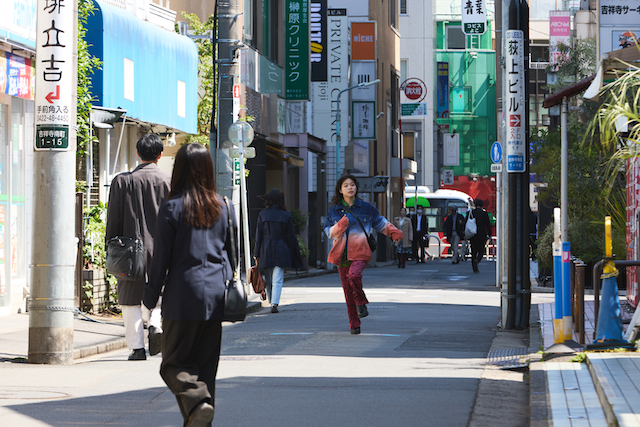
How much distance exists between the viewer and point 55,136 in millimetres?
9367

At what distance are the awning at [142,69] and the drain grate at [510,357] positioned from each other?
7689mm

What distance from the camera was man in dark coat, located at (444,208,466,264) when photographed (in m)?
34.1

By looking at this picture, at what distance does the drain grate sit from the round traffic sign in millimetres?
7092

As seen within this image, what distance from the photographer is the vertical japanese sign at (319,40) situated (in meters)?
31.8

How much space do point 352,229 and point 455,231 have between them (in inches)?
895

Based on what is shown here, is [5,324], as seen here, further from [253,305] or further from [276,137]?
[276,137]

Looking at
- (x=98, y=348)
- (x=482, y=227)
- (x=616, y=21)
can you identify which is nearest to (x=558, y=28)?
(x=482, y=227)

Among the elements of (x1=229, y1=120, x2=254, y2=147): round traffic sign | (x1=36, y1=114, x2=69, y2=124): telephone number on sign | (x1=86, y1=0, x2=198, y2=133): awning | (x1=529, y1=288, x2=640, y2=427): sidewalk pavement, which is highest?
(x1=86, y1=0, x2=198, y2=133): awning

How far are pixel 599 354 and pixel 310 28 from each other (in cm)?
2279

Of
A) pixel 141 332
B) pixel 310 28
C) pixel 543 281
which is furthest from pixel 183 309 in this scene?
pixel 310 28

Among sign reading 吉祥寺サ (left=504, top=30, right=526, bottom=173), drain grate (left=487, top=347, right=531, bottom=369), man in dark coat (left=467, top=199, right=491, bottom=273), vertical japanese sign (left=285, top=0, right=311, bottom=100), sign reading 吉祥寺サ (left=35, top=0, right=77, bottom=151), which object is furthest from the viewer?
man in dark coat (left=467, top=199, right=491, bottom=273)

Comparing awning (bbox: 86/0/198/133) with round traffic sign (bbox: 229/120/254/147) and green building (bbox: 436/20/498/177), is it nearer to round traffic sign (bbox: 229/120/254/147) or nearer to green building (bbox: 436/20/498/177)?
round traffic sign (bbox: 229/120/254/147)

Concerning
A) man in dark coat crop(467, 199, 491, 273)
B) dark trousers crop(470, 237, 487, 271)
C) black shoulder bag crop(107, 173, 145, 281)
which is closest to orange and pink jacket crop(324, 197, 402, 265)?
black shoulder bag crop(107, 173, 145, 281)

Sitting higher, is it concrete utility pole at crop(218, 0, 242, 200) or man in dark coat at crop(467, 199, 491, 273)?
concrete utility pole at crop(218, 0, 242, 200)
